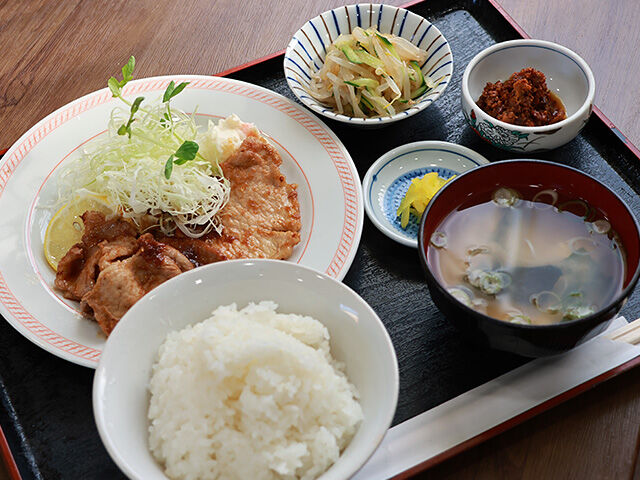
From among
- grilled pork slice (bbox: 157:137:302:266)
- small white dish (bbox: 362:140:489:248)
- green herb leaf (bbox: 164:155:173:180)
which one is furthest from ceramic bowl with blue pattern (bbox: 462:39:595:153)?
green herb leaf (bbox: 164:155:173:180)

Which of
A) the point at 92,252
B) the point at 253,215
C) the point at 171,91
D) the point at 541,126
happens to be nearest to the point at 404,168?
the point at 541,126

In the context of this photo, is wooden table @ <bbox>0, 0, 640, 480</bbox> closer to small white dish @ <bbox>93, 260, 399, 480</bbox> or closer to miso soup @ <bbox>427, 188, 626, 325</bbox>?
miso soup @ <bbox>427, 188, 626, 325</bbox>

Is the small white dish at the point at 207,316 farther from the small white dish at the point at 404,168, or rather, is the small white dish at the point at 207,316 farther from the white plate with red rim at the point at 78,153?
the small white dish at the point at 404,168

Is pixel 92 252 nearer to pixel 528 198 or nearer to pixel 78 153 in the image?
pixel 78 153

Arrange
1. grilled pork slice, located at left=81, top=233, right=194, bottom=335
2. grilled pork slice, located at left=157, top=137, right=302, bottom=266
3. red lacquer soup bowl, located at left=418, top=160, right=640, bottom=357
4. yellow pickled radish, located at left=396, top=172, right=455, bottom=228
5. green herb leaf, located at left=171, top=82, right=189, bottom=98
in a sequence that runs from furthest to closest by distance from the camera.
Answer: green herb leaf, located at left=171, top=82, right=189, bottom=98
yellow pickled radish, located at left=396, top=172, right=455, bottom=228
grilled pork slice, located at left=157, top=137, right=302, bottom=266
grilled pork slice, located at left=81, top=233, right=194, bottom=335
red lacquer soup bowl, located at left=418, top=160, right=640, bottom=357

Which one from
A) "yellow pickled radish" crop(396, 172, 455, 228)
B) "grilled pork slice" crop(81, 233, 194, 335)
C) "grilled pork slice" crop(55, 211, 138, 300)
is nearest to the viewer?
"grilled pork slice" crop(81, 233, 194, 335)

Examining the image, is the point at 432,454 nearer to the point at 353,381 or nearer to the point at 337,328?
the point at 353,381
